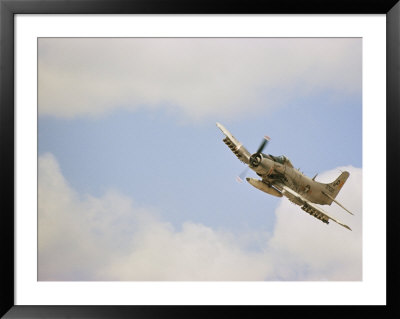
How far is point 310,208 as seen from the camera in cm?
496

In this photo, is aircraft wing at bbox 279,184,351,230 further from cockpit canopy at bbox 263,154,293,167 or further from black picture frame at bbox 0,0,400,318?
black picture frame at bbox 0,0,400,318

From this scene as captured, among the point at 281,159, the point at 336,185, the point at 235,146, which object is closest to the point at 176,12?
the point at 235,146

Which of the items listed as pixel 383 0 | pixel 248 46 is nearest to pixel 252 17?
pixel 248 46

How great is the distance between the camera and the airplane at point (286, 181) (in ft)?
15.9

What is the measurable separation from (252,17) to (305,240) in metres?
2.43

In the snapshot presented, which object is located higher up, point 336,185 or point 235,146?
point 235,146

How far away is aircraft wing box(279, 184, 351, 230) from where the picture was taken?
16.0ft

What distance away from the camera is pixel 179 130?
16.3ft

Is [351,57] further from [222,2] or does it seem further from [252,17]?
[222,2]

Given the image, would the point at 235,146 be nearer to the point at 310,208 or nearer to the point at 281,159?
the point at 281,159

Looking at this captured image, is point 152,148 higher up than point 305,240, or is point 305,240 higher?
point 152,148

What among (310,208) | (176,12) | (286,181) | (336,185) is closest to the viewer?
(176,12)

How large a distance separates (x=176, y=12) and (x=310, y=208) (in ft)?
8.36

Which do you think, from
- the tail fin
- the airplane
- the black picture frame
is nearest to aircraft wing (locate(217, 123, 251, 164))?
the airplane
